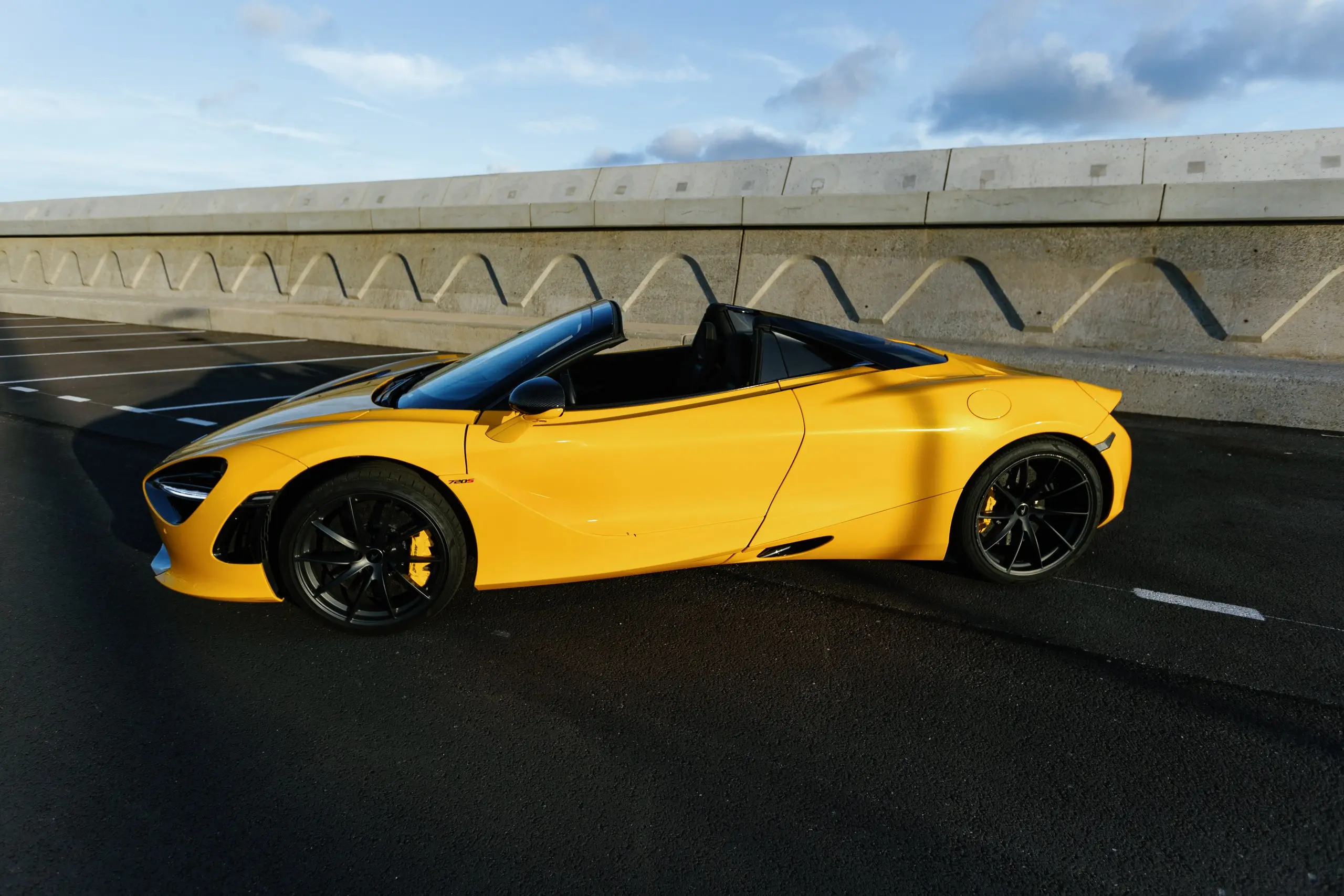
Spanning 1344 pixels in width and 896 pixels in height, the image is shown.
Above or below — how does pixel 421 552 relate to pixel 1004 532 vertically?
below

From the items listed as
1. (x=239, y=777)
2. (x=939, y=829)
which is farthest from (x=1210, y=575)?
(x=239, y=777)

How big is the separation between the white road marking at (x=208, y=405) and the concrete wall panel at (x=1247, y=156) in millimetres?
12662

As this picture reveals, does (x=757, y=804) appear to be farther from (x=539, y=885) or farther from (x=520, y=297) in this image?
(x=520, y=297)

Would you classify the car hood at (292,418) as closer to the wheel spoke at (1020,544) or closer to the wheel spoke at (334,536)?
the wheel spoke at (334,536)

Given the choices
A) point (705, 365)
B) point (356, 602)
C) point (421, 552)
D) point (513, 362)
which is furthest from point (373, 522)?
point (705, 365)

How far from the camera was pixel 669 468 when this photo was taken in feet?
9.84

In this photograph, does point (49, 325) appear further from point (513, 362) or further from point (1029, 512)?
point (1029, 512)

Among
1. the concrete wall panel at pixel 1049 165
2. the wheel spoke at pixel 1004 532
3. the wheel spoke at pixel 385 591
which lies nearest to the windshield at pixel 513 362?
the wheel spoke at pixel 385 591

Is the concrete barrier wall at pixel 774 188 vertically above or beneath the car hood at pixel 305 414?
above

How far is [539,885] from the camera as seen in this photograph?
1899 mm

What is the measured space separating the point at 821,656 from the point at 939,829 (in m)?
0.91

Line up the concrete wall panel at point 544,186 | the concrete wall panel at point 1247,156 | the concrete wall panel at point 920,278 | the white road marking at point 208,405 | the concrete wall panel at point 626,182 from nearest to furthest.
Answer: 1. the concrete wall panel at point 920,278
2. the white road marking at point 208,405
3. the concrete wall panel at point 1247,156
4. the concrete wall panel at point 626,182
5. the concrete wall panel at point 544,186

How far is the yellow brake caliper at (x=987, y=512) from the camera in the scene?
343 cm

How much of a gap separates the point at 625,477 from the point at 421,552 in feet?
2.69
